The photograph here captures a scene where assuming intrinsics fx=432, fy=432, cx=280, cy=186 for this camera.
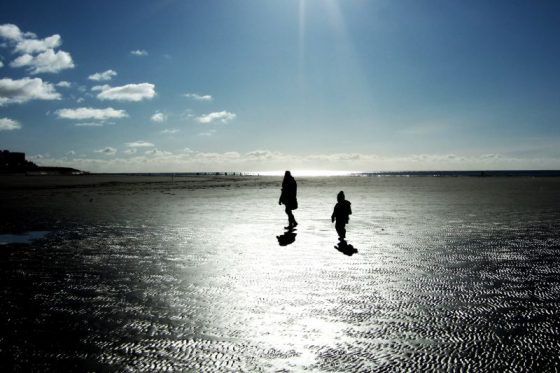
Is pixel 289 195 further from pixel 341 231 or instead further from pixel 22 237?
pixel 22 237

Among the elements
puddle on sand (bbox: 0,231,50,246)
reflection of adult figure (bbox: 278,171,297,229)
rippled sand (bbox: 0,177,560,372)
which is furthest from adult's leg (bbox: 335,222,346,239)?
puddle on sand (bbox: 0,231,50,246)

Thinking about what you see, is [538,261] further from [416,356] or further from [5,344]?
[5,344]

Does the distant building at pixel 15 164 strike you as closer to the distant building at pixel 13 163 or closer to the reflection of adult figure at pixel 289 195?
the distant building at pixel 13 163

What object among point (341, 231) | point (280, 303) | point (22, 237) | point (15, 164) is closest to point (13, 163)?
point (15, 164)

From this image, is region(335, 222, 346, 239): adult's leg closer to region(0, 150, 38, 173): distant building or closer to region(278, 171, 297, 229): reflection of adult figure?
region(278, 171, 297, 229): reflection of adult figure

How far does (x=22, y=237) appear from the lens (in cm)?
1491

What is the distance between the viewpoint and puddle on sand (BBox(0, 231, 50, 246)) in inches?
546

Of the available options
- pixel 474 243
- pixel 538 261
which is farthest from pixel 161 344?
pixel 474 243

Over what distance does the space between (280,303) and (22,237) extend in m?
11.7

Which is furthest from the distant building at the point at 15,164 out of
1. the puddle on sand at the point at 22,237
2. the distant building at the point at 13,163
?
the puddle on sand at the point at 22,237

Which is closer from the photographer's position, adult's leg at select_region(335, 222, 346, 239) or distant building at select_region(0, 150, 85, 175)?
adult's leg at select_region(335, 222, 346, 239)

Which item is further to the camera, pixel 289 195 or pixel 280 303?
pixel 289 195

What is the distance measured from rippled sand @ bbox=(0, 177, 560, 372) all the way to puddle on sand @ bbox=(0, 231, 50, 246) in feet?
2.28

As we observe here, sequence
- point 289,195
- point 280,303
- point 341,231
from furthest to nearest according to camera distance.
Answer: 1. point 289,195
2. point 341,231
3. point 280,303
